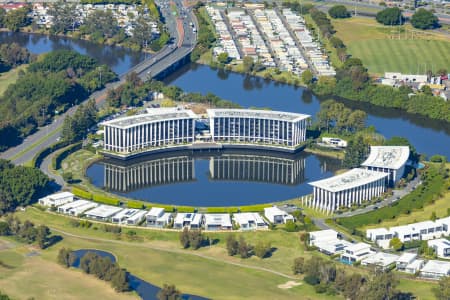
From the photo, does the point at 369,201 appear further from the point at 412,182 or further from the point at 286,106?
the point at 286,106

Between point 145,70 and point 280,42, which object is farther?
point 280,42

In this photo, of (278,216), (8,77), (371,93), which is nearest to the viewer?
(278,216)

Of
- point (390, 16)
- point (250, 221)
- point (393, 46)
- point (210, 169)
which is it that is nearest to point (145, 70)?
point (393, 46)

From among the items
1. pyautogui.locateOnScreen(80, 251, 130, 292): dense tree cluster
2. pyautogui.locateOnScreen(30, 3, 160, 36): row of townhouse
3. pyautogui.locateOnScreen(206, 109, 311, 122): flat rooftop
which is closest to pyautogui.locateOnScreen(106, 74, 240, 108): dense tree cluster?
pyautogui.locateOnScreen(206, 109, 311, 122): flat rooftop

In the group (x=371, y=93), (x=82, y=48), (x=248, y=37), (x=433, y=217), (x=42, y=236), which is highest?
(x=248, y=37)

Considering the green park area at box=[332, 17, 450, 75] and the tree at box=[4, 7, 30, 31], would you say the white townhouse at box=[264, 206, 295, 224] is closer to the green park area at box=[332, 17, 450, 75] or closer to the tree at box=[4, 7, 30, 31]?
the green park area at box=[332, 17, 450, 75]

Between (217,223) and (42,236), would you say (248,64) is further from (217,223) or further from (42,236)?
(42,236)

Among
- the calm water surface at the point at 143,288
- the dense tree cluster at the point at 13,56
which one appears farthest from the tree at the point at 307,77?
the calm water surface at the point at 143,288
